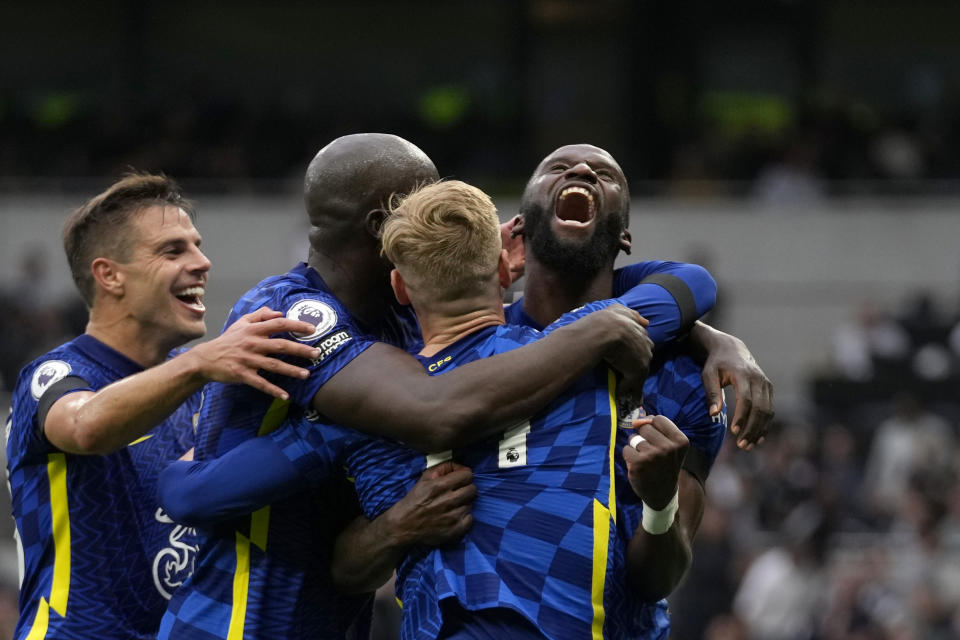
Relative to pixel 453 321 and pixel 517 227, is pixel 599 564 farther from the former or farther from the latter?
pixel 517 227

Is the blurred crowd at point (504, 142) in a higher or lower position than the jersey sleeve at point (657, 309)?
lower

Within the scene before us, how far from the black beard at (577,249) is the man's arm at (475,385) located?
452 mm

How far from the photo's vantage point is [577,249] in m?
4.28

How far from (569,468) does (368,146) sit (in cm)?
117

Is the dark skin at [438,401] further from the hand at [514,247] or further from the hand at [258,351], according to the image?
the hand at [514,247]

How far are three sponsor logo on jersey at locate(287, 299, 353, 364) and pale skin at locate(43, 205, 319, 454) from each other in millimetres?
30

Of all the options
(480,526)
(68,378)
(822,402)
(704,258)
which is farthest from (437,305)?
(704,258)

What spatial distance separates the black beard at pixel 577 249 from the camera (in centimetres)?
428

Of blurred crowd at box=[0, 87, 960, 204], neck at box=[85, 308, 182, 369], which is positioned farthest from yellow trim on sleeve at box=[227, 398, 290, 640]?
blurred crowd at box=[0, 87, 960, 204]

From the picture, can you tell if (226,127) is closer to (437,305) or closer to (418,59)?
(418,59)

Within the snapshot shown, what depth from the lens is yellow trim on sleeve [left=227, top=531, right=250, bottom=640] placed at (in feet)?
13.6

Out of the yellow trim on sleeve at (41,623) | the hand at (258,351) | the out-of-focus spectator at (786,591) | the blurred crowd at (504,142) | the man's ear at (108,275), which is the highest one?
the hand at (258,351)

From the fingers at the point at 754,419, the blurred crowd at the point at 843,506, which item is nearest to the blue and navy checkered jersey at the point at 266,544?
the fingers at the point at 754,419

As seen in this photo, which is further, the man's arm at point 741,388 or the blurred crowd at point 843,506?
the blurred crowd at point 843,506
